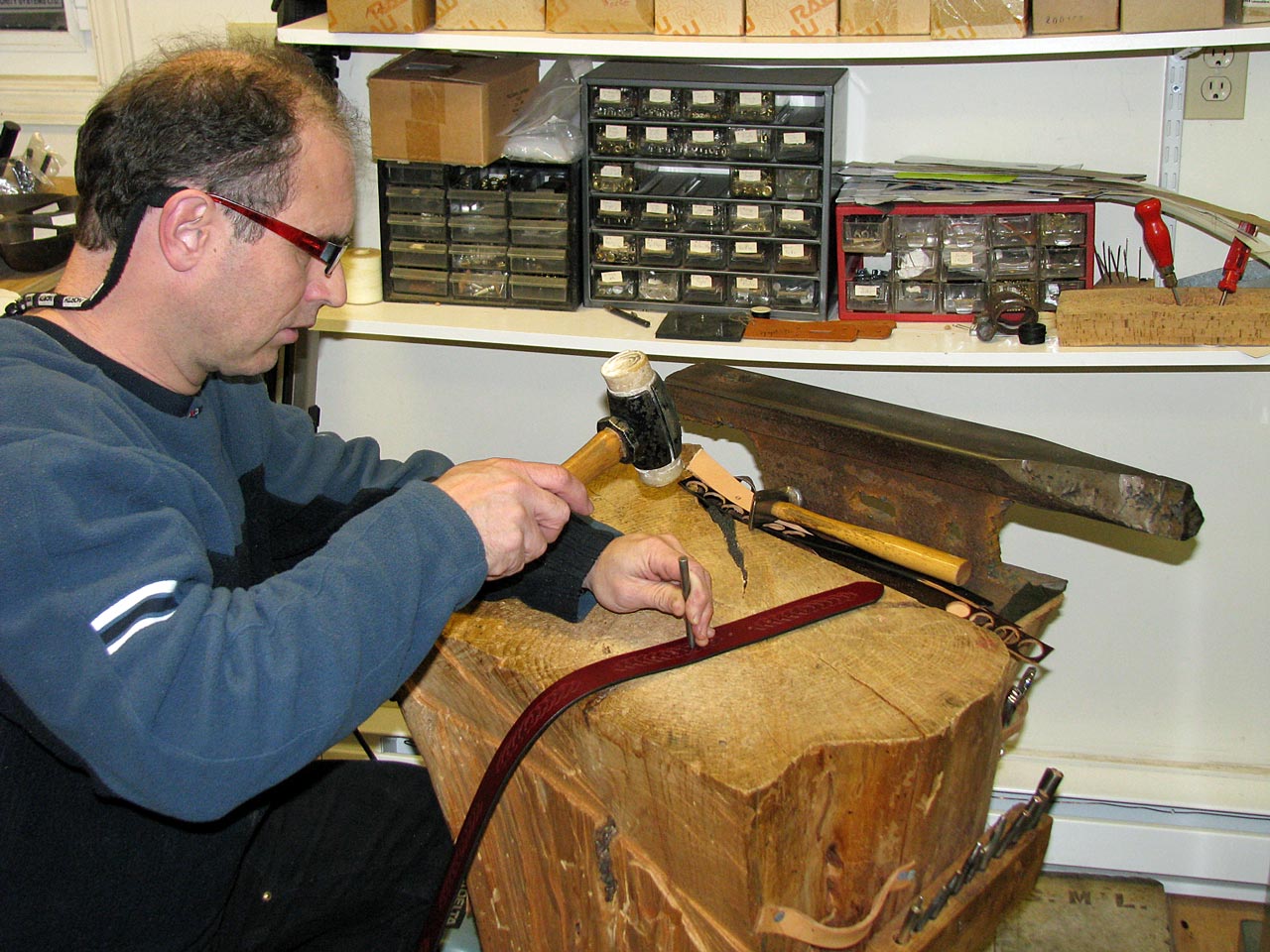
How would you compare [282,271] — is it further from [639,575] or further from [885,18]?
[885,18]

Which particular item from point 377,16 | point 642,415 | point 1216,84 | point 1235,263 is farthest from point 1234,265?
point 377,16

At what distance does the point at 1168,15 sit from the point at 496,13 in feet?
3.63

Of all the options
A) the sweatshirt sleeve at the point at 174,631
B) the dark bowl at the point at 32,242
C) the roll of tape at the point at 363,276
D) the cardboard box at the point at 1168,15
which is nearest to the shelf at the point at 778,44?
the cardboard box at the point at 1168,15

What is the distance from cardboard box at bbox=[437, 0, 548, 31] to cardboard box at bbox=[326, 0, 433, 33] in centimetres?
5

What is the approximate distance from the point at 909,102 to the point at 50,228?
65.3 inches

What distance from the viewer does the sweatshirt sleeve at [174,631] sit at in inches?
39.2

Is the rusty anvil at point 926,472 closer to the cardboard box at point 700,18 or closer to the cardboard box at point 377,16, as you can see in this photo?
the cardboard box at point 700,18

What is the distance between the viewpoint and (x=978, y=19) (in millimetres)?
1894

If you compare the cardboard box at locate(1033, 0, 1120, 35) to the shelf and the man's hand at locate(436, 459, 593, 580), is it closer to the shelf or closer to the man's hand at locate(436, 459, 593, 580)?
the shelf

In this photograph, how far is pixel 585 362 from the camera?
266cm

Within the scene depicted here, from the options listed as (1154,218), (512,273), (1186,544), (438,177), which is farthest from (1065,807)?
(438,177)

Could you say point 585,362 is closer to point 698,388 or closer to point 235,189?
point 698,388

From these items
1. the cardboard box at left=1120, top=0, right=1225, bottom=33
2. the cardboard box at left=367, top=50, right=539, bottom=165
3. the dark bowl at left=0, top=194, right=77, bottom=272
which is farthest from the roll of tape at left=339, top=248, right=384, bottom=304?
the cardboard box at left=1120, top=0, right=1225, bottom=33

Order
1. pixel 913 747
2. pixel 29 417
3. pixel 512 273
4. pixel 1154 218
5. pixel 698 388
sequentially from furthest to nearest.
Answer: pixel 512 273 < pixel 1154 218 < pixel 698 388 < pixel 913 747 < pixel 29 417
